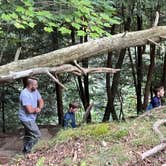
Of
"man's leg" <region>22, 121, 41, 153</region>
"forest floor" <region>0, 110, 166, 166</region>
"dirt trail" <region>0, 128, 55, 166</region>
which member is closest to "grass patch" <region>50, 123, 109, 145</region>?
"forest floor" <region>0, 110, 166, 166</region>

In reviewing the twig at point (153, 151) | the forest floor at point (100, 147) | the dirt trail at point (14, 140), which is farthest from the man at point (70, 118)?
the twig at point (153, 151)

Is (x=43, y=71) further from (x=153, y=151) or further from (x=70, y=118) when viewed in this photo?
(x=70, y=118)

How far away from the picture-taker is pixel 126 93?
17.8 meters

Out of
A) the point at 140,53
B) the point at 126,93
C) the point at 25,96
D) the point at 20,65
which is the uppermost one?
the point at 20,65

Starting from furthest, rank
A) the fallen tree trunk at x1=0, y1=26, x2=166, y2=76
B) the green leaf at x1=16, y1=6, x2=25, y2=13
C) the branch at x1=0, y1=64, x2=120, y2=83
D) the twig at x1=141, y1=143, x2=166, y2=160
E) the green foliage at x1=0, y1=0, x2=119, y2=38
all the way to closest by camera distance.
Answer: the fallen tree trunk at x1=0, y1=26, x2=166, y2=76 → the green foliage at x1=0, y1=0, x2=119, y2=38 → the green leaf at x1=16, y1=6, x2=25, y2=13 → the branch at x1=0, y1=64, x2=120, y2=83 → the twig at x1=141, y1=143, x2=166, y2=160

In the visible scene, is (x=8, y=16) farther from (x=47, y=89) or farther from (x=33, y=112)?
(x=47, y=89)

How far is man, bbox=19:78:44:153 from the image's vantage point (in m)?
7.89

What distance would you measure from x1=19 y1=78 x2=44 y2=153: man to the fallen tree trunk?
88 centimetres

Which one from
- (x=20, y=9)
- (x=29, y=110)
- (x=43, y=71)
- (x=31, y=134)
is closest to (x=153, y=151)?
(x=43, y=71)

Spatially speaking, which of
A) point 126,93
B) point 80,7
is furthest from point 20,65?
point 126,93

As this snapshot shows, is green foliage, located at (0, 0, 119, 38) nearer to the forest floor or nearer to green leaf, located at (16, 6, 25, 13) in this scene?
green leaf, located at (16, 6, 25, 13)

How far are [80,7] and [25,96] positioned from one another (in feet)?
7.00

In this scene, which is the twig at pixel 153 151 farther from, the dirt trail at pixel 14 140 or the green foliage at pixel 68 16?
the dirt trail at pixel 14 140

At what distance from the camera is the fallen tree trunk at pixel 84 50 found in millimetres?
7016
